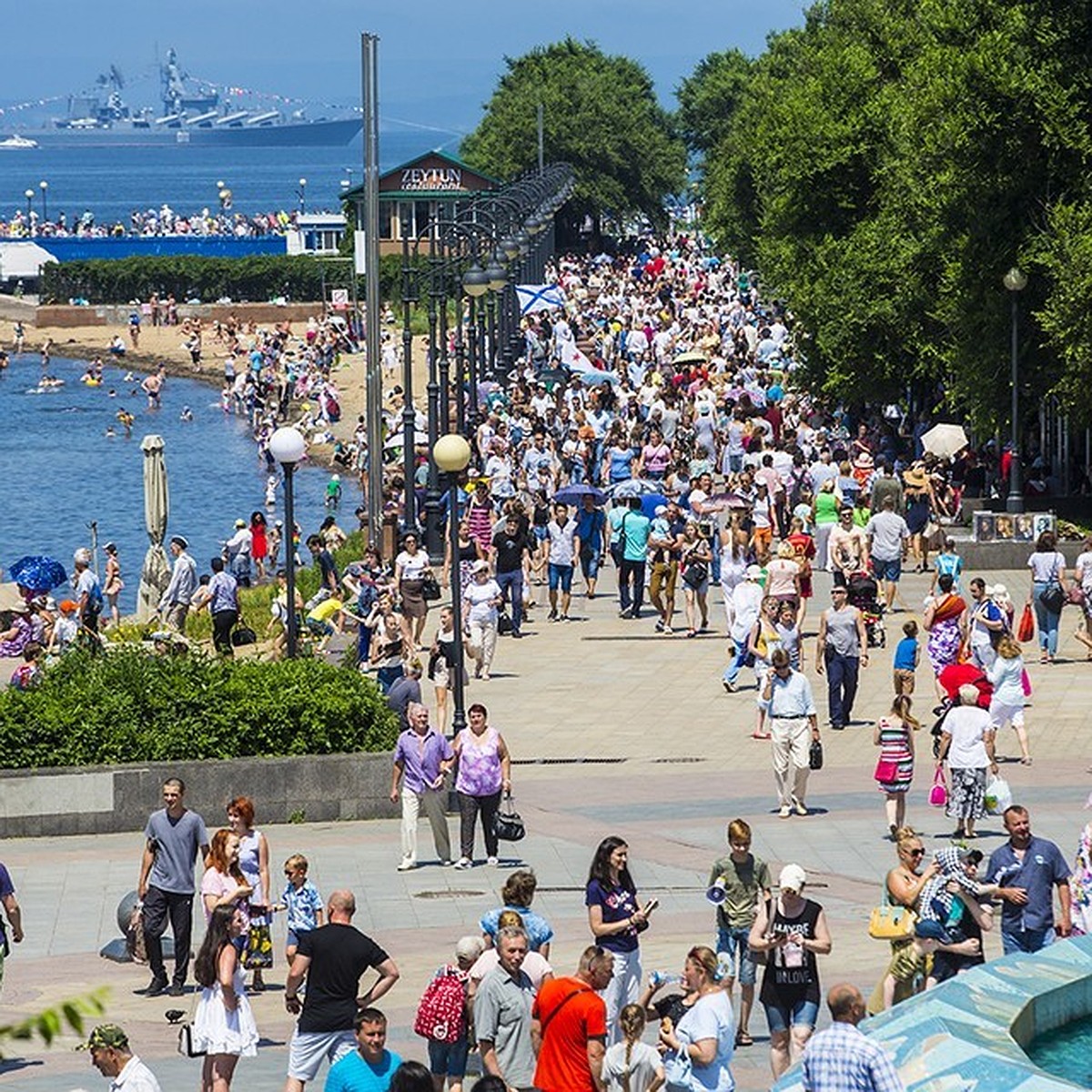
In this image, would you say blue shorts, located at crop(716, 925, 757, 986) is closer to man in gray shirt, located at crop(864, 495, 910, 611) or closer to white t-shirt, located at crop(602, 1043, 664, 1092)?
white t-shirt, located at crop(602, 1043, 664, 1092)

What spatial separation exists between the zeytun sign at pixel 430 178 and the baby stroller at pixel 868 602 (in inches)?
3385

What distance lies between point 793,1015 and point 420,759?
607 centimetres

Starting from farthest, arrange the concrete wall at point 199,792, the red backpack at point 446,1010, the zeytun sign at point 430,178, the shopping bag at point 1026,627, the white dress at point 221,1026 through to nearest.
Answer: the zeytun sign at point 430,178 → the shopping bag at point 1026,627 → the concrete wall at point 199,792 → the white dress at point 221,1026 → the red backpack at point 446,1010

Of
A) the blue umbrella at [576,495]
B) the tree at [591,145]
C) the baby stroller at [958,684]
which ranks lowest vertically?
the baby stroller at [958,684]

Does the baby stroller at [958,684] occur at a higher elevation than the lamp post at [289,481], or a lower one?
lower

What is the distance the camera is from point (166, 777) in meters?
21.5

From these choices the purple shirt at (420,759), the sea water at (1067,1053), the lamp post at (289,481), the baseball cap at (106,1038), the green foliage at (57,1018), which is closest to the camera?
the green foliage at (57,1018)

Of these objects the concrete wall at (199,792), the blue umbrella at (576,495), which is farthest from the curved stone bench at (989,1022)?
the blue umbrella at (576,495)

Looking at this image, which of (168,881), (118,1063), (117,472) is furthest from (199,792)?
(117,472)

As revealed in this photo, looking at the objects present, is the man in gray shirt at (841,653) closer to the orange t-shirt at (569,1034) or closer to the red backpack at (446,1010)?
the red backpack at (446,1010)

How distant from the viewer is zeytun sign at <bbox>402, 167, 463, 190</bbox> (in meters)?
114

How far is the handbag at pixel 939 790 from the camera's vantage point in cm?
2039

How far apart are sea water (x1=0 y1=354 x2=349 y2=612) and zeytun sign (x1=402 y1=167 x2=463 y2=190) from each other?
12389mm

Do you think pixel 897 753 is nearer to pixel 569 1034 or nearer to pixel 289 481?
pixel 569 1034
